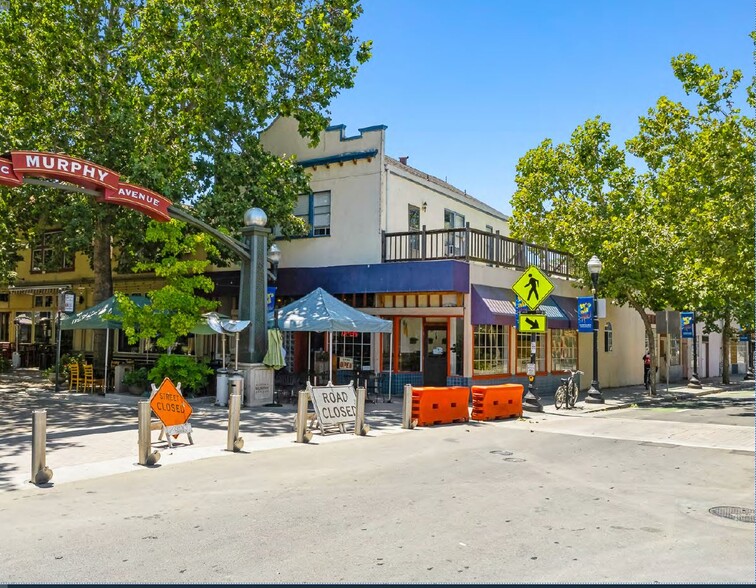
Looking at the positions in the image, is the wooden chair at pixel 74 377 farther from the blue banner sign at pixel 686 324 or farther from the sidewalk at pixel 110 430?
the blue banner sign at pixel 686 324

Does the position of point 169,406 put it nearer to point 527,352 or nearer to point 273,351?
point 273,351

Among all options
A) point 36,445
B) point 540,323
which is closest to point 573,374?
point 540,323

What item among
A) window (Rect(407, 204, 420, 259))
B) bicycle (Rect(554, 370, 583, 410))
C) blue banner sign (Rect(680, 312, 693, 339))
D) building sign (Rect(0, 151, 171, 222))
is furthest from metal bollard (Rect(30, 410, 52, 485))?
blue banner sign (Rect(680, 312, 693, 339))

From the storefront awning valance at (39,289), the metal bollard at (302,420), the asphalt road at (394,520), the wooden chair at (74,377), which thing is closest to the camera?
the asphalt road at (394,520)

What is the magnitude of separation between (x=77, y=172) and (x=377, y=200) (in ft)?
32.6

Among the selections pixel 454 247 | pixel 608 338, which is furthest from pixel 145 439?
pixel 608 338

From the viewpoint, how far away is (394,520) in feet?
23.0

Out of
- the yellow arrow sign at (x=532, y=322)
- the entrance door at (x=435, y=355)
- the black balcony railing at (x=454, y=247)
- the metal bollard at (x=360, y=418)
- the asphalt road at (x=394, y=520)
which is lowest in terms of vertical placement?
the asphalt road at (x=394, y=520)

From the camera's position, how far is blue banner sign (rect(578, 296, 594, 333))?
22578 mm

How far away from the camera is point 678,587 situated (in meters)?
5.14

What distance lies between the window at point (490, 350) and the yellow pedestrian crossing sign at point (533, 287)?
319cm

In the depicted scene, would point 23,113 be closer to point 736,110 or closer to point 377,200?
point 377,200

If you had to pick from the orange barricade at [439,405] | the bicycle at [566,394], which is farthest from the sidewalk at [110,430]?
the orange barricade at [439,405]

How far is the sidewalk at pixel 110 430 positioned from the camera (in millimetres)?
10219
